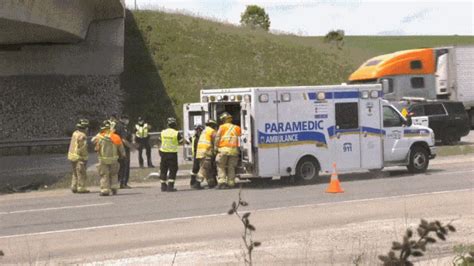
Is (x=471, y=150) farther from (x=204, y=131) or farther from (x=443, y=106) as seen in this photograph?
(x=204, y=131)

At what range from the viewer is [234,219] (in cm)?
1447

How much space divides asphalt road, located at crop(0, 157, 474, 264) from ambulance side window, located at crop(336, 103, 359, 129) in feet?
4.35

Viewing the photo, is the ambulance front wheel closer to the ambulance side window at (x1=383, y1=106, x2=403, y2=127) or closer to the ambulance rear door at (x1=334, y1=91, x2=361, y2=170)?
the ambulance rear door at (x1=334, y1=91, x2=361, y2=170)

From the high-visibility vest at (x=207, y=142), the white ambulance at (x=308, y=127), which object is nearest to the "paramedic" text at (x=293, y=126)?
the white ambulance at (x=308, y=127)

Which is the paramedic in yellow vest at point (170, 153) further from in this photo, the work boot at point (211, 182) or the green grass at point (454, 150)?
the green grass at point (454, 150)

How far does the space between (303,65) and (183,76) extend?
28.6 feet

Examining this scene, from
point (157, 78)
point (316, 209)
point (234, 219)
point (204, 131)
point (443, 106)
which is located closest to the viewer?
point (234, 219)

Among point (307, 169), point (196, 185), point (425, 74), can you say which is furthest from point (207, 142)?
point (425, 74)

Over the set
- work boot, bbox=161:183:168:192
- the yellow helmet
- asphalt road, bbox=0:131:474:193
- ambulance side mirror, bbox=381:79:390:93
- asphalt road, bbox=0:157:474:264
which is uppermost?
ambulance side mirror, bbox=381:79:390:93

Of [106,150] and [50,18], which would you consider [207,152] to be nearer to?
[106,150]

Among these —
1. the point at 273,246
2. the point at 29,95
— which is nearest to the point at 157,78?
the point at 29,95

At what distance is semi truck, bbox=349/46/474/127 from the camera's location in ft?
119

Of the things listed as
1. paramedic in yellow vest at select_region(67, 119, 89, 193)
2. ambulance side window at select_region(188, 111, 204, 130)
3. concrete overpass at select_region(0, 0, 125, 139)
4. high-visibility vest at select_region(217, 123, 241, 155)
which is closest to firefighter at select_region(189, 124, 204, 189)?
ambulance side window at select_region(188, 111, 204, 130)

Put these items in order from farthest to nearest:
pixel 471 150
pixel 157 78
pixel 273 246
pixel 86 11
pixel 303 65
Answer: pixel 303 65 → pixel 157 78 → pixel 86 11 → pixel 471 150 → pixel 273 246
